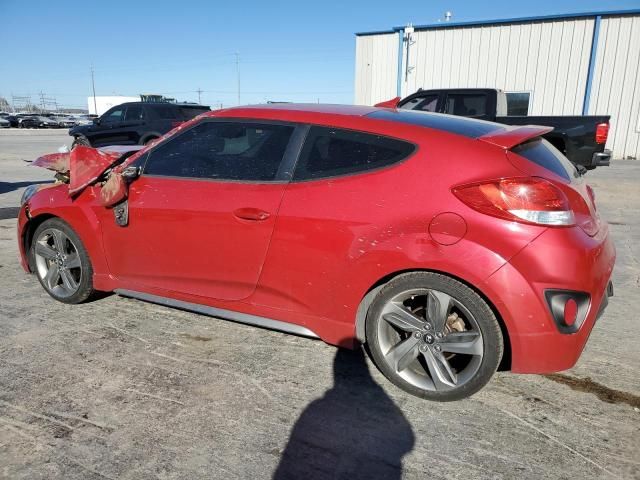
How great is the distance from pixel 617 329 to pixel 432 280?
1964 mm

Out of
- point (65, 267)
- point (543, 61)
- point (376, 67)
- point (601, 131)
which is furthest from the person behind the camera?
point (376, 67)

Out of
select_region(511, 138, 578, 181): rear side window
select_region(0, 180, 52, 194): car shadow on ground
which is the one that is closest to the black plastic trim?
select_region(511, 138, 578, 181): rear side window

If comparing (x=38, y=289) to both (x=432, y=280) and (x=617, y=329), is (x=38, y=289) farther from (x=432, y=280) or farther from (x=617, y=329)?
(x=617, y=329)

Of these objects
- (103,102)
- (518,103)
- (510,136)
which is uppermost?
(103,102)

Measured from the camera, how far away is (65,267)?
388 cm

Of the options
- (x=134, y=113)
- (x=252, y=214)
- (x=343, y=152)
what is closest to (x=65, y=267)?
(x=252, y=214)

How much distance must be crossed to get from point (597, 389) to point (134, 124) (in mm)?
14130

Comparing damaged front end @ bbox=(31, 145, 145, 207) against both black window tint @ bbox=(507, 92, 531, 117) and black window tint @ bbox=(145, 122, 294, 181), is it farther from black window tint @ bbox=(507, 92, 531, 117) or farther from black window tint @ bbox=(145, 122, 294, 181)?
black window tint @ bbox=(507, 92, 531, 117)

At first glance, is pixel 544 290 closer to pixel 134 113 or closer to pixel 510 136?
pixel 510 136

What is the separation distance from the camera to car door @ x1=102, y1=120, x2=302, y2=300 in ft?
9.76

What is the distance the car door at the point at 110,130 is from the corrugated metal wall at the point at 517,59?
39.2ft

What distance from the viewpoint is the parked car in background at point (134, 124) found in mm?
14305

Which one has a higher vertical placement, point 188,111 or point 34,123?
point 188,111

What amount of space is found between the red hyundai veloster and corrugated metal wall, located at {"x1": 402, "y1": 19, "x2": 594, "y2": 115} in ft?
58.0
